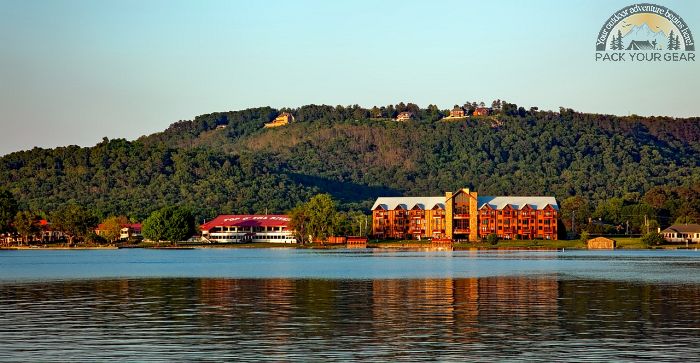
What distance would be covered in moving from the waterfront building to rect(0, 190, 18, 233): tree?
109649 mm

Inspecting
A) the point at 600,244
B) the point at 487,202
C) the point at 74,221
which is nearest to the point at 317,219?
the point at 487,202

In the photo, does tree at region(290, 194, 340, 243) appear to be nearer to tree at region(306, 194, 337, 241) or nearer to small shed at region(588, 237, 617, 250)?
tree at region(306, 194, 337, 241)

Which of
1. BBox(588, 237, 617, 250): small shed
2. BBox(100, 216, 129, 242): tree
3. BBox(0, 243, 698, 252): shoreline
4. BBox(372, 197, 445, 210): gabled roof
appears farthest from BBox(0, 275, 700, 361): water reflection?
BBox(100, 216, 129, 242): tree

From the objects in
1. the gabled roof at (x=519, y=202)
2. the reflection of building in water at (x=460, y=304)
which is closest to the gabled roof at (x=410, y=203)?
the gabled roof at (x=519, y=202)

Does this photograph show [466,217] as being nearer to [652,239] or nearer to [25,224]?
[652,239]

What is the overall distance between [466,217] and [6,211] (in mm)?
78868

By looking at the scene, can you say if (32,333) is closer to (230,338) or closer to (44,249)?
(230,338)

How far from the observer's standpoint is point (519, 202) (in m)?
189

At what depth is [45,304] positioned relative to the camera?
54.0 metres

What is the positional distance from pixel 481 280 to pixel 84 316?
113ft

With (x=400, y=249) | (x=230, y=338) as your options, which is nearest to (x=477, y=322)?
(x=230, y=338)

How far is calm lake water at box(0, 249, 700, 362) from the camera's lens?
3506 centimetres

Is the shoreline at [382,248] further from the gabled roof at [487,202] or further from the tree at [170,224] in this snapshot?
the gabled roof at [487,202]

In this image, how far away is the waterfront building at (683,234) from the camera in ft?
592
